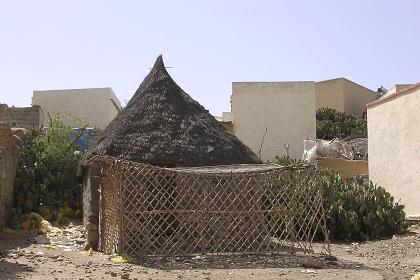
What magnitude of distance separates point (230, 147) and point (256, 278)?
4490mm

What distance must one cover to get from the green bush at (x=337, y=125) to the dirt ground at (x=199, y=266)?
18.3 m

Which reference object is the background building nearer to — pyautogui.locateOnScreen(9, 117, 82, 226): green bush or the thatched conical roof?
pyautogui.locateOnScreen(9, 117, 82, 226): green bush

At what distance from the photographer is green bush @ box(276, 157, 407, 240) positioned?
536 inches

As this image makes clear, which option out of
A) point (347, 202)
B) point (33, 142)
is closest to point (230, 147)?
point (347, 202)

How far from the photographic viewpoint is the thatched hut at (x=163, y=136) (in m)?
12.1

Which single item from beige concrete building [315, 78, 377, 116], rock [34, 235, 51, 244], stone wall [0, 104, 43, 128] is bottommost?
rock [34, 235, 51, 244]

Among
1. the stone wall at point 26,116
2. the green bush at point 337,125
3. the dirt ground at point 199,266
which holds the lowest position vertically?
the dirt ground at point 199,266

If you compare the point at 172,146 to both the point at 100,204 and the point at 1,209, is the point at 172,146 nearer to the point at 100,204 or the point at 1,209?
the point at 100,204

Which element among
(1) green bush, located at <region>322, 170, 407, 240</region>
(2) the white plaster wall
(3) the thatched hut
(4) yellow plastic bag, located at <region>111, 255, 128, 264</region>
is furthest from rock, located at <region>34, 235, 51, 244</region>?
(2) the white plaster wall

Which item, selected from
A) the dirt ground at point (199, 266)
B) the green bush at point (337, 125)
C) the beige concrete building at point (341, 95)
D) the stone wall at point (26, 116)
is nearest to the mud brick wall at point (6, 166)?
the dirt ground at point (199, 266)

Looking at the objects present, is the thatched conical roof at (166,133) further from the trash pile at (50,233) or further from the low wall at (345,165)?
the low wall at (345,165)

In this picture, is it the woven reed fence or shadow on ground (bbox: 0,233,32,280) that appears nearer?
shadow on ground (bbox: 0,233,32,280)

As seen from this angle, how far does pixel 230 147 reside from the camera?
42.1ft

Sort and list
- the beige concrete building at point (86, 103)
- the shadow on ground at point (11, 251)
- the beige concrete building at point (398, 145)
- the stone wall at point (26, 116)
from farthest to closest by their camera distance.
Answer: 1. the beige concrete building at point (86, 103)
2. the stone wall at point (26, 116)
3. the beige concrete building at point (398, 145)
4. the shadow on ground at point (11, 251)
